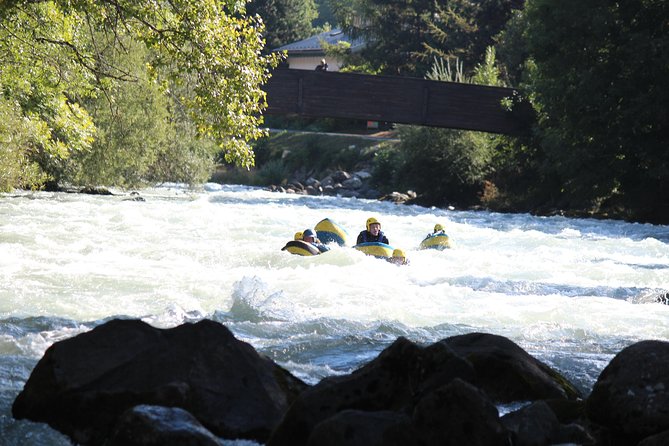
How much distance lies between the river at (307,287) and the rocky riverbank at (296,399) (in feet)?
1.15

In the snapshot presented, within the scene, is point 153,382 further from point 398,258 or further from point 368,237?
point 368,237

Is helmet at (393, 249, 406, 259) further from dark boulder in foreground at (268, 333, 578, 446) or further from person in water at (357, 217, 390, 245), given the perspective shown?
dark boulder in foreground at (268, 333, 578, 446)

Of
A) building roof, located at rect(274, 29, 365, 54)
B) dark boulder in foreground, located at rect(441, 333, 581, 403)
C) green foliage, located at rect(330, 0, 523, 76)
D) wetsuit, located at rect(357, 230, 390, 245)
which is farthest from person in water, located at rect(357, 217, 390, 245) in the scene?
building roof, located at rect(274, 29, 365, 54)

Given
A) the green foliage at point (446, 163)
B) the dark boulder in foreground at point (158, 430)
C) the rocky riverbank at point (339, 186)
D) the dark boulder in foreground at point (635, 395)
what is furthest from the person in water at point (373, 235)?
the rocky riverbank at point (339, 186)

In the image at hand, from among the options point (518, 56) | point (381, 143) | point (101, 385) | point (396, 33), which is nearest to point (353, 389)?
point (101, 385)

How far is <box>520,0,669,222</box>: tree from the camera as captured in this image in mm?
26688

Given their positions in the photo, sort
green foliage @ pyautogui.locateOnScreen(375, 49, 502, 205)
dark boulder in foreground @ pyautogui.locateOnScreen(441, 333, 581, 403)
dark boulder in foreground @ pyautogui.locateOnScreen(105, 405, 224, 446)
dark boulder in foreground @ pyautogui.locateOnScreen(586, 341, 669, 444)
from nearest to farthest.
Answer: dark boulder in foreground @ pyautogui.locateOnScreen(105, 405, 224, 446), dark boulder in foreground @ pyautogui.locateOnScreen(586, 341, 669, 444), dark boulder in foreground @ pyautogui.locateOnScreen(441, 333, 581, 403), green foliage @ pyautogui.locateOnScreen(375, 49, 502, 205)

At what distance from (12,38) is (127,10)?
379 centimetres

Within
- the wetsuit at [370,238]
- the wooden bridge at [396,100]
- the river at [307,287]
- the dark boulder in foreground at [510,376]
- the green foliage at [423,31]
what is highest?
the green foliage at [423,31]

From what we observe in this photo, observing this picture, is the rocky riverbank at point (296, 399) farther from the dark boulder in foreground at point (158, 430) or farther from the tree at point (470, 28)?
the tree at point (470, 28)

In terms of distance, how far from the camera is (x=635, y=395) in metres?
5.72

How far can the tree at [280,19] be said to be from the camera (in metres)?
66.1

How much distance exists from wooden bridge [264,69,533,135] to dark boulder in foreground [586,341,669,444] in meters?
28.4

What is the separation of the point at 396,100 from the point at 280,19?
35.1m
